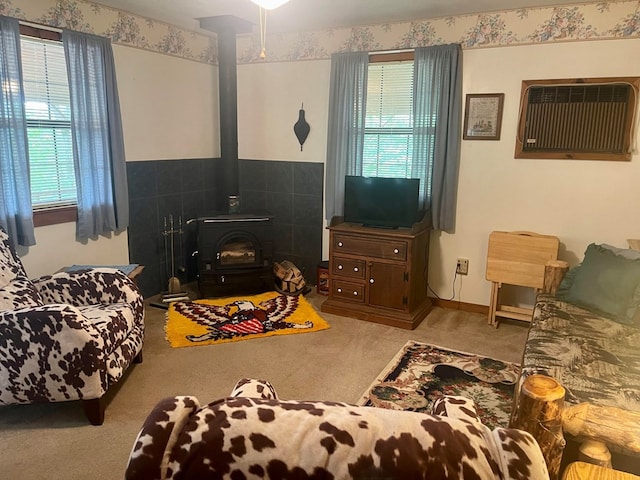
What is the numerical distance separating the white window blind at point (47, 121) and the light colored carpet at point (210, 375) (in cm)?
122

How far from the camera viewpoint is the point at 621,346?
248 cm

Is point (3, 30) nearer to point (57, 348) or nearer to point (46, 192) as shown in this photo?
point (46, 192)

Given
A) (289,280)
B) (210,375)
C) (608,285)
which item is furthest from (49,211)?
(608,285)

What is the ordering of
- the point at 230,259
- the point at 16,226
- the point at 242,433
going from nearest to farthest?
the point at 242,433 → the point at 16,226 → the point at 230,259

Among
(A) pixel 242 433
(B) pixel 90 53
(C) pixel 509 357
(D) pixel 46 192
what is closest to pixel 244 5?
(B) pixel 90 53

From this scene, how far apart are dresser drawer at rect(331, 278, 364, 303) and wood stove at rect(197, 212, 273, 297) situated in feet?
2.26

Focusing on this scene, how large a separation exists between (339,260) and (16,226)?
2338mm

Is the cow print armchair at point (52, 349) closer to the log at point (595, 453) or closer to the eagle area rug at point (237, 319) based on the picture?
the eagle area rug at point (237, 319)

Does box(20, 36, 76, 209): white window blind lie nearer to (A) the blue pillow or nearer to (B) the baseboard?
(B) the baseboard

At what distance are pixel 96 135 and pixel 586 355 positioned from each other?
3563 millimetres

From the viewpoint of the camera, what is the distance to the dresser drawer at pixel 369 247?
3885 mm

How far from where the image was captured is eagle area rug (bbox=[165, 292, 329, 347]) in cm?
368

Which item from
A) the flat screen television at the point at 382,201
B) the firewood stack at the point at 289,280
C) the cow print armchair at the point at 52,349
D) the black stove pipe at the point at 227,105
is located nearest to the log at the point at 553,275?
the flat screen television at the point at 382,201

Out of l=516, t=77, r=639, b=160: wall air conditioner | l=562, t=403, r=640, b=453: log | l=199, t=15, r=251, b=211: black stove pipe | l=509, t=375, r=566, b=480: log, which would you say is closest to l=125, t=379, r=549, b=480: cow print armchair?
l=509, t=375, r=566, b=480: log
